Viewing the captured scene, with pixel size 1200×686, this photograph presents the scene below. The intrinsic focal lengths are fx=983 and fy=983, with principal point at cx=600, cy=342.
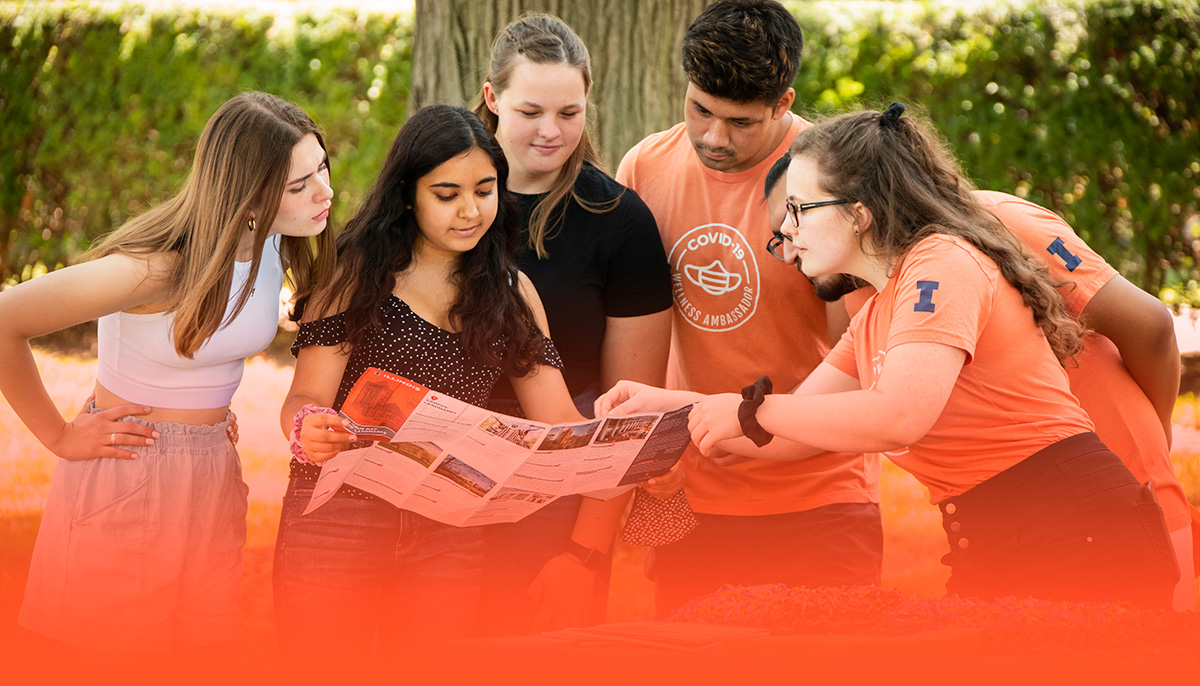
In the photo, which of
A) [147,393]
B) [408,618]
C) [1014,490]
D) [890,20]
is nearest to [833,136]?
[1014,490]

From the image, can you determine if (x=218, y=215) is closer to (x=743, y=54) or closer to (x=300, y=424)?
(x=300, y=424)

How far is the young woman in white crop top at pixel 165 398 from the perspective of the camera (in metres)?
2.23

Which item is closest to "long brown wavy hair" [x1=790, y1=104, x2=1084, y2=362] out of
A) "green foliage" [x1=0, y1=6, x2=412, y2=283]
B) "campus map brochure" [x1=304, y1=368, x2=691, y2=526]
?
"campus map brochure" [x1=304, y1=368, x2=691, y2=526]

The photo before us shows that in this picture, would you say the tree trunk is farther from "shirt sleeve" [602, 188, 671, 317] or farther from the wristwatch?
the wristwatch

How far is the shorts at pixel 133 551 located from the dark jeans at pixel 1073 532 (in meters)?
1.77

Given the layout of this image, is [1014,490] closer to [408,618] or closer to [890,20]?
[408,618]

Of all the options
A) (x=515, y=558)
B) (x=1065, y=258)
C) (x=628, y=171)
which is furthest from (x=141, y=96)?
(x=1065, y=258)

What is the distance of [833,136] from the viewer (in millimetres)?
2105

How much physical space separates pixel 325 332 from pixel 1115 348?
1.94m

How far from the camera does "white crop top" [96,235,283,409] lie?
226cm

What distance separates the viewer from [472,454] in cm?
208

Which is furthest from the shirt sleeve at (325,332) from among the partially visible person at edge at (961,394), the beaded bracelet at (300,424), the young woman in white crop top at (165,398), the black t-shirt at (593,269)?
the partially visible person at edge at (961,394)

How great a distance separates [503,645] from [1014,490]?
1155 millimetres

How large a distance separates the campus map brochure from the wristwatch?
10.4 inches
